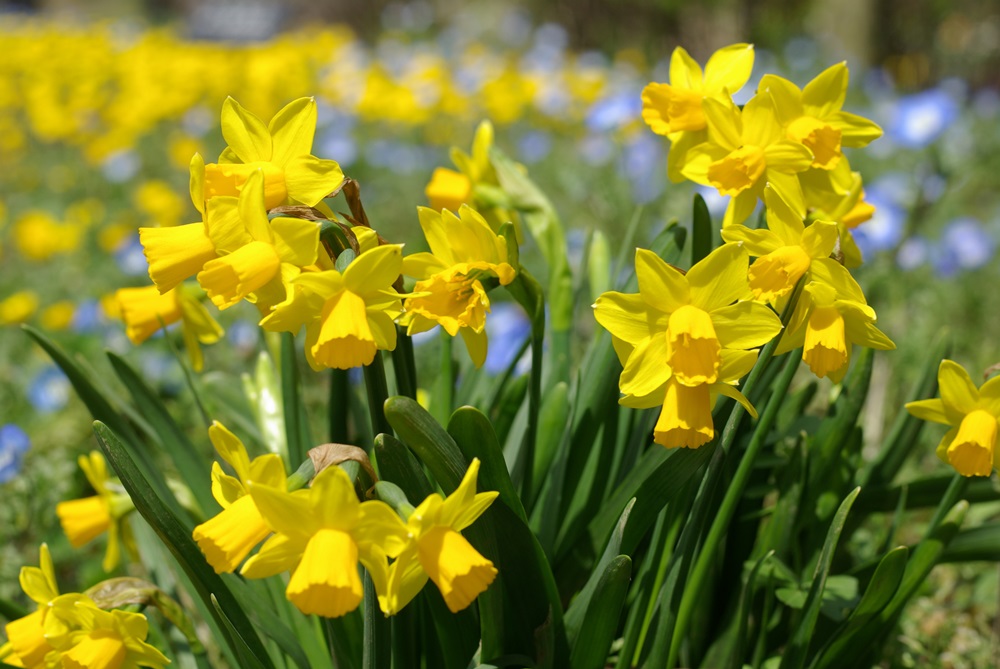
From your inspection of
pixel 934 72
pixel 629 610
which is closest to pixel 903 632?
pixel 629 610

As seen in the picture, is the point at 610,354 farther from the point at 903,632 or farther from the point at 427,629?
the point at 903,632

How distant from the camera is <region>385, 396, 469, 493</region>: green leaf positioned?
2.60 feet

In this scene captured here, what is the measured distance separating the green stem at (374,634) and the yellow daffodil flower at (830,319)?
44 cm

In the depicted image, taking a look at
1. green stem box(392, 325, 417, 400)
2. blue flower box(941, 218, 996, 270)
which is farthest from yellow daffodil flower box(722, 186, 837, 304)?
blue flower box(941, 218, 996, 270)

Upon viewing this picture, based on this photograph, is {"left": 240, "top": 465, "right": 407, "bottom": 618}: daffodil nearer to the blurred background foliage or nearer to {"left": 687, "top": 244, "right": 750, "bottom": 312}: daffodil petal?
{"left": 687, "top": 244, "right": 750, "bottom": 312}: daffodil petal

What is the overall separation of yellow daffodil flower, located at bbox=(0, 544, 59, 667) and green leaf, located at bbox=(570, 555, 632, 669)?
55 centimetres

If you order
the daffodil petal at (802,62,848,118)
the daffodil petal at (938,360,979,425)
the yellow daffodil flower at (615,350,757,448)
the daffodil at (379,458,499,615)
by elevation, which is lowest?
the daffodil at (379,458,499,615)

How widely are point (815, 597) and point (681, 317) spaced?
0.37 metres

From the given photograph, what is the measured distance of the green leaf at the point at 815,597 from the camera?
2.99 ft

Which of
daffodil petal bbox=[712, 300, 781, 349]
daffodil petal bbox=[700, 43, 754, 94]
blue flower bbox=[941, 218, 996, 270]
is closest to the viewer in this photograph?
daffodil petal bbox=[712, 300, 781, 349]

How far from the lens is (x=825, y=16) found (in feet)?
22.0

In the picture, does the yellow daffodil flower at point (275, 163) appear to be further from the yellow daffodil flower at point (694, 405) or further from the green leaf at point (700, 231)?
the green leaf at point (700, 231)

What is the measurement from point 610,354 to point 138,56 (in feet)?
21.0

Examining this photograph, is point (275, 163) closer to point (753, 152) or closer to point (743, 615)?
point (753, 152)
